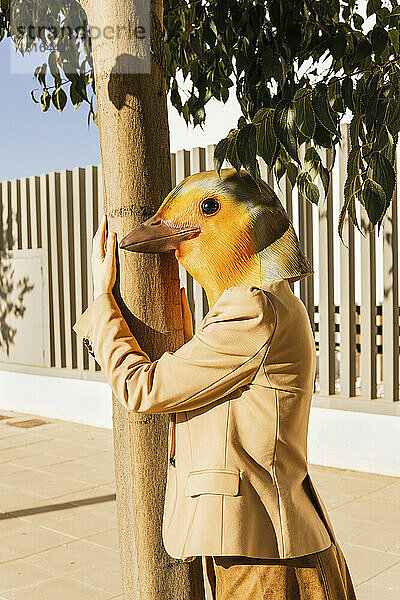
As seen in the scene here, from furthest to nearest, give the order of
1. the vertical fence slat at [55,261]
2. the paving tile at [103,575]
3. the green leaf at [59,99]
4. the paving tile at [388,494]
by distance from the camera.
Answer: the vertical fence slat at [55,261], the paving tile at [388,494], the paving tile at [103,575], the green leaf at [59,99]

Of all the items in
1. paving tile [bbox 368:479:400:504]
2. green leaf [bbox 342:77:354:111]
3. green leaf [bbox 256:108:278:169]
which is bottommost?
paving tile [bbox 368:479:400:504]

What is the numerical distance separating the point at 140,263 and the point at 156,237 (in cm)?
12

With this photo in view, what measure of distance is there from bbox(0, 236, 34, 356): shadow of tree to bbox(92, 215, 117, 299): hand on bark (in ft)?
24.4

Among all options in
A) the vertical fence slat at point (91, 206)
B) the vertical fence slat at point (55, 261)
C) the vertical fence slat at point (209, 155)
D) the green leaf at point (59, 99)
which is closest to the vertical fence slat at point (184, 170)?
the vertical fence slat at point (209, 155)

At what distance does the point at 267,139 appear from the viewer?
1835 millimetres

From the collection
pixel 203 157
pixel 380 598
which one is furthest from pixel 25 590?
pixel 203 157

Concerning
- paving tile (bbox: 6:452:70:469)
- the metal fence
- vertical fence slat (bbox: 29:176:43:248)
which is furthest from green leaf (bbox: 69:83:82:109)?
vertical fence slat (bbox: 29:176:43:248)

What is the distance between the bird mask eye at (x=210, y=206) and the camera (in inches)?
72.7

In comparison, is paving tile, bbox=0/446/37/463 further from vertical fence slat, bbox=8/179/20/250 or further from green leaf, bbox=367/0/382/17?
green leaf, bbox=367/0/382/17

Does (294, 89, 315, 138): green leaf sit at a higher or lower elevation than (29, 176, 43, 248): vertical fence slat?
lower

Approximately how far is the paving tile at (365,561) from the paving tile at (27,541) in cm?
178

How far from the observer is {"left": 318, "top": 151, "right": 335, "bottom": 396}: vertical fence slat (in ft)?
21.2

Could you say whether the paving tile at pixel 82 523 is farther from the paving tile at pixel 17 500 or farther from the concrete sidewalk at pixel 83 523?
the paving tile at pixel 17 500

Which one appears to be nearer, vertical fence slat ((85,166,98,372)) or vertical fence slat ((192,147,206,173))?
vertical fence slat ((192,147,206,173))
